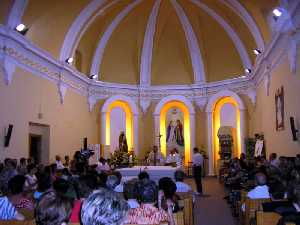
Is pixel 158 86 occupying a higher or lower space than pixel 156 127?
higher

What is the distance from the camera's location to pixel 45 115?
13.6m

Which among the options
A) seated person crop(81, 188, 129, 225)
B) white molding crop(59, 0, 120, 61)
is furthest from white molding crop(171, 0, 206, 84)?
seated person crop(81, 188, 129, 225)

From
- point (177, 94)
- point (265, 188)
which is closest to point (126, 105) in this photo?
point (177, 94)

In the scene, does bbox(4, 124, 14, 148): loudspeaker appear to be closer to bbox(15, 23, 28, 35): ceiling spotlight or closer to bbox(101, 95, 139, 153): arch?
bbox(15, 23, 28, 35): ceiling spotlight

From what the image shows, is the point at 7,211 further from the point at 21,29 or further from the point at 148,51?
the point at 148,51

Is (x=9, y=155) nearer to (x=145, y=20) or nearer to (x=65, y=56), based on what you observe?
(x=65, y=56)

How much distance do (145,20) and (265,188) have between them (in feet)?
42.8

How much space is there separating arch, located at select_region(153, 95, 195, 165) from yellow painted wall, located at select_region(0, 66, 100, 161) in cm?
301

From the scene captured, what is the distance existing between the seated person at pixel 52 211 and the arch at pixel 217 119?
15.9 meters

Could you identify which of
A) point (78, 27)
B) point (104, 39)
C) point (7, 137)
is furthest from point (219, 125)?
point (7, 137)

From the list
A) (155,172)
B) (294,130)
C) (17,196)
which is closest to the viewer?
(17,196)

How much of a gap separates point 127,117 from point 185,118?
9.73 feet

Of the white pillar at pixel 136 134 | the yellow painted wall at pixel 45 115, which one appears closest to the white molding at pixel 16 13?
the yellow painted wall at pixel 45 115

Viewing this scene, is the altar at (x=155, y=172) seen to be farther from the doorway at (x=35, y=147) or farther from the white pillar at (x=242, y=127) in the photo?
the white pillar at (x=242, y=127)
